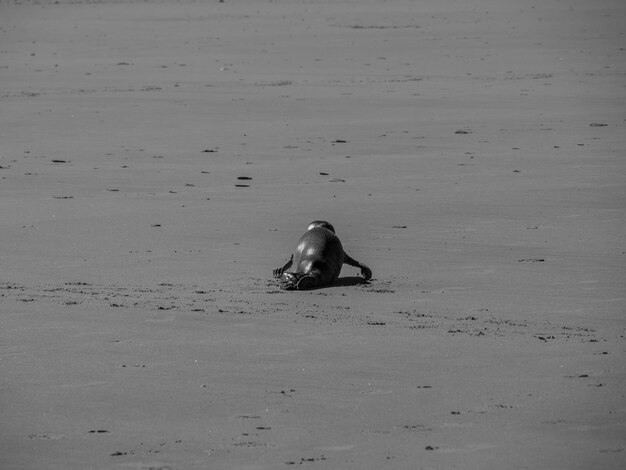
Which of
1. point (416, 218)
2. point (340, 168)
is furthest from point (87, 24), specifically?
point (416, 218)

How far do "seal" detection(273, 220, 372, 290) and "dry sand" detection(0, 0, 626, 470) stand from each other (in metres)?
0.13

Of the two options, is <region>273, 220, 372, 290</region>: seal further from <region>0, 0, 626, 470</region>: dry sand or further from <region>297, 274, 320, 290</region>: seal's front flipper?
<region>0, 0, 626, 470</region>: dry sand

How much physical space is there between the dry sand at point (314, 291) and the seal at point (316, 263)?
0.13m

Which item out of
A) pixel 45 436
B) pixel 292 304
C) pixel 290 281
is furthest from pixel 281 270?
pixel 45 436

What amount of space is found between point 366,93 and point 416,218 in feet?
30.9

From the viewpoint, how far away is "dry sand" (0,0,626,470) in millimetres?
5945

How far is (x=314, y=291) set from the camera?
8.74 m

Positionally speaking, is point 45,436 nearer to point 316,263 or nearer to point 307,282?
point 307,282

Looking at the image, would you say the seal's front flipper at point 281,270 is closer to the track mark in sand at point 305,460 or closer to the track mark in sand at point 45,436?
the track mark in sand at point 45,436

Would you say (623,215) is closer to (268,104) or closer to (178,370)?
(178,370)

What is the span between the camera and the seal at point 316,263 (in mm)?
8719

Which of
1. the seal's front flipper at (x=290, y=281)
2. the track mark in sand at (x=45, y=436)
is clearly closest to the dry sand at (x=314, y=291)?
the track mark in sand at (x=45, y=436)

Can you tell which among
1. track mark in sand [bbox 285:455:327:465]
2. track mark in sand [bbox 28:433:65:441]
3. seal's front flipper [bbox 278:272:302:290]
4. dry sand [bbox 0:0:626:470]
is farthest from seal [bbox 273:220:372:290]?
track mark in sand [bbox 285:455:327:465]

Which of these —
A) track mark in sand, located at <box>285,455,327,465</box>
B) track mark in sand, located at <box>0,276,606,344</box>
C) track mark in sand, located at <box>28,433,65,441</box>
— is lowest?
track mark in sand, located at <box>0,276,606,344</box>
